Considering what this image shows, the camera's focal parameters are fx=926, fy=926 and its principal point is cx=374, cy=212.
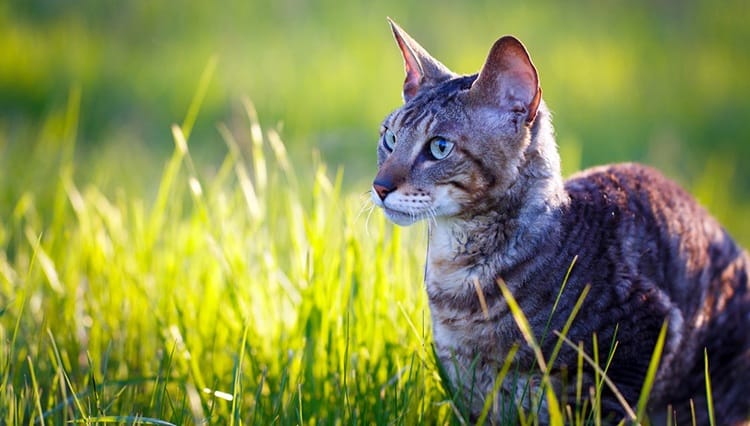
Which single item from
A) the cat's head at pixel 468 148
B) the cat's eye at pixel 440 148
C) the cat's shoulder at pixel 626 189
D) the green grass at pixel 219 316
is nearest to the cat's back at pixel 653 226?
the cat's shoulder at pixel 626 189

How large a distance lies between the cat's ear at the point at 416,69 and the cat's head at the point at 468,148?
0.24 m

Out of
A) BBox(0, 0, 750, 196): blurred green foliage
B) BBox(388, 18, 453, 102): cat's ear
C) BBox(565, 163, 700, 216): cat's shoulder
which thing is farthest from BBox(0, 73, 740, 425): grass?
BBox(0, 0, 750, 196): blurred green foliage

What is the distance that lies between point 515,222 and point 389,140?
0.44 meters

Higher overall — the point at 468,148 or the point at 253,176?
the point at 468,148

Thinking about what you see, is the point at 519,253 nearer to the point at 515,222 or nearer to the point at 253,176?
the point at 515,222

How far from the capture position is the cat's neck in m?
2.32

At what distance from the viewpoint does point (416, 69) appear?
271 centimetres

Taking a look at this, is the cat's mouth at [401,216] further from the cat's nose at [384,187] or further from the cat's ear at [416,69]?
the cat's ear at [416,69]

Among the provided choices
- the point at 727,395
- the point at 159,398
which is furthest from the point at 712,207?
the point at 159,398

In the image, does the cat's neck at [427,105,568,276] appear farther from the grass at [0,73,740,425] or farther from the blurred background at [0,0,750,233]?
the blurred background at [0,0,750,233]

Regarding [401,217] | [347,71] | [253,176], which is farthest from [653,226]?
[347,71]

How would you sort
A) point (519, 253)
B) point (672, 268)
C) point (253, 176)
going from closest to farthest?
point (519, 253), point (672, 268), point (253, 176)

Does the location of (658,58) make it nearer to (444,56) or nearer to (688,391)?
(444,56)

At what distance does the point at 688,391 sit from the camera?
2.53 m
